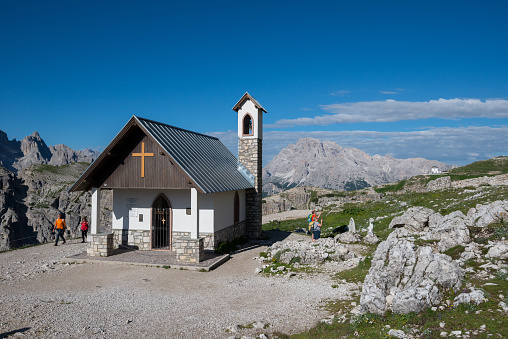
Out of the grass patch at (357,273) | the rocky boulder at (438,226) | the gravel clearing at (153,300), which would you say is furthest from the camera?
the grass patch at (357,273)

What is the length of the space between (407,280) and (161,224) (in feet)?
47.9

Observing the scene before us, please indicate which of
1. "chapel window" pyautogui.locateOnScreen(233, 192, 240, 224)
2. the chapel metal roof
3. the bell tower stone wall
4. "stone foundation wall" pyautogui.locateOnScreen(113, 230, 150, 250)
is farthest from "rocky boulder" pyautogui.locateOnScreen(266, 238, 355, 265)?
"stone foundation wall" pyautogui.locateOnScreen(113, 230, 150, 250)

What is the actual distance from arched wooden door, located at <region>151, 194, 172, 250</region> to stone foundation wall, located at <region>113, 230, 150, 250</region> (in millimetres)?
418

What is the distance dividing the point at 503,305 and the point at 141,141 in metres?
16.5

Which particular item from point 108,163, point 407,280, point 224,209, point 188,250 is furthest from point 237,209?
point 407,280

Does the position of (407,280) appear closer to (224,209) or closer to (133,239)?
(224,209)

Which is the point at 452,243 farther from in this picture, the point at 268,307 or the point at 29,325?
the point at 29,325

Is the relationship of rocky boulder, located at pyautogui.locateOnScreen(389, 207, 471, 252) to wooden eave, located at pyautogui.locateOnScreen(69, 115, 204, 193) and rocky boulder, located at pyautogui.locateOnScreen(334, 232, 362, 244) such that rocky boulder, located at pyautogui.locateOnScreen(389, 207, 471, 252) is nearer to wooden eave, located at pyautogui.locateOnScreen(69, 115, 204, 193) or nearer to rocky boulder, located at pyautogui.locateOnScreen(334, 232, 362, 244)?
rocky boulder, located at pyautogui.locateOnScreen(334, 232, 362, 244)

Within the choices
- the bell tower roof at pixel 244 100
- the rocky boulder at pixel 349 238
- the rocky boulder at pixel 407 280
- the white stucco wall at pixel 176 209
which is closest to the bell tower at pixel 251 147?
the bell tower roof at pixel 244 100

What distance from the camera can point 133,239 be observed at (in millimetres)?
20344

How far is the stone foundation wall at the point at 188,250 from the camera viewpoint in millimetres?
17094

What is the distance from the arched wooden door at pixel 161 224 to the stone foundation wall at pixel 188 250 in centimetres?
291

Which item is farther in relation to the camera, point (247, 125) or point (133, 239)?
point (247, 125)

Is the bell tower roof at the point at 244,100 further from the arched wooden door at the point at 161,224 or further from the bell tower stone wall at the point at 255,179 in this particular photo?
the arched wooden door at the point at 161,224
